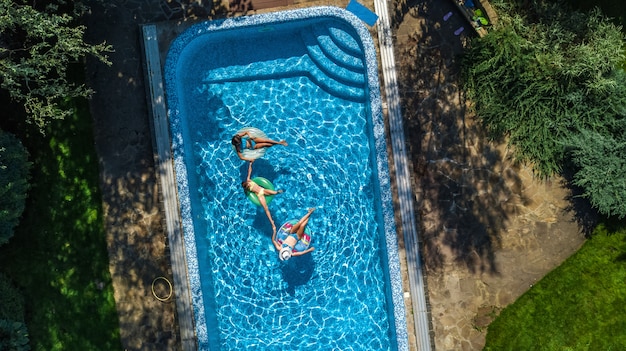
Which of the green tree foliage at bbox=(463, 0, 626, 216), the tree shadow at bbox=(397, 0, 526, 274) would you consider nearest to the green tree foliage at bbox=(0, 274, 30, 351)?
the tree shadow at bbox=(397, 0, 526, 274)

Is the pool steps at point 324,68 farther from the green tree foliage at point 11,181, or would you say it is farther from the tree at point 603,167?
the tree at point 603,167

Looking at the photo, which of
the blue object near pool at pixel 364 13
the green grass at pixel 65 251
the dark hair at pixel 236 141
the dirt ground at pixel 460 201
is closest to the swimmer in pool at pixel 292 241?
the dark hair at pixel 236 141

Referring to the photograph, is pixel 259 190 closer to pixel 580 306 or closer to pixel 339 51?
pixel 339 51

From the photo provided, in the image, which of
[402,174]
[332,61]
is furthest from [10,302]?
[402,174]

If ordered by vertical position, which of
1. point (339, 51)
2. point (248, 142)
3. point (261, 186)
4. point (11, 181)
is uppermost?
point (339, 51)

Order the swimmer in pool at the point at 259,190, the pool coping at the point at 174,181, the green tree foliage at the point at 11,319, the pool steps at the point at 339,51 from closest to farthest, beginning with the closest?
the green tree foliage at the point at 11,319, the swimmer in pool at the point at 259,190, the pool coping at the point at 174,181, the pool steps at the point at 339,51

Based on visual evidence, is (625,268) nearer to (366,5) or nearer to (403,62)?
(403,62)
